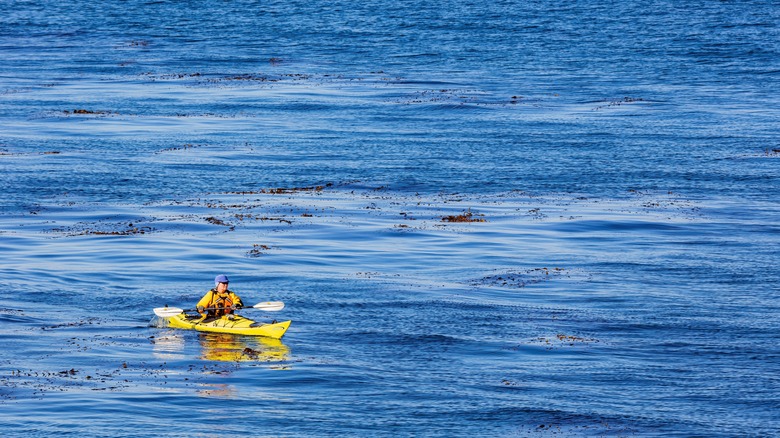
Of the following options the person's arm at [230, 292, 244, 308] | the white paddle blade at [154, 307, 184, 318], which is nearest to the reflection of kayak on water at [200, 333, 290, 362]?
the person's arm at [230, 292, 244, 308]

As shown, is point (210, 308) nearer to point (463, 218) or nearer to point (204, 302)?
point (204, 302)

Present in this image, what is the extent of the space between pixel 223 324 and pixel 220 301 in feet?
2.23

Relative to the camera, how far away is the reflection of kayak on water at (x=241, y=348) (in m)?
35.9

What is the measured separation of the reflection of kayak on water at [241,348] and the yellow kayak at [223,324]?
0.17 metres

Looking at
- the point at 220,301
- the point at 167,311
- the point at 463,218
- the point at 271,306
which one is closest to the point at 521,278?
the point at 463,218

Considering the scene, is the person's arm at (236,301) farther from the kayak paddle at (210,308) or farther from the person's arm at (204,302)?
the person's arm at (204,302)

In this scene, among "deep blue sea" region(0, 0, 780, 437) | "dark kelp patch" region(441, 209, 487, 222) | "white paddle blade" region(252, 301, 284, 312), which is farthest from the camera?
"dark kelp patch" region(441, 209, 487, 222)

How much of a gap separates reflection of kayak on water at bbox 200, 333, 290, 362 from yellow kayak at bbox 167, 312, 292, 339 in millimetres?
166

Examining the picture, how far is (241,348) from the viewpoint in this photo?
122ft

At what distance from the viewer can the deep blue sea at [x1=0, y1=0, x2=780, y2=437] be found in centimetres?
3228

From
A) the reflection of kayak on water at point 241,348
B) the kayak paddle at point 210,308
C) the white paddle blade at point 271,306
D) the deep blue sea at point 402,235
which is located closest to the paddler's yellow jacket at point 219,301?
the kayak paddle at point 210,308

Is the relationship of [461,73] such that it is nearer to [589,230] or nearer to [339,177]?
[339,177]

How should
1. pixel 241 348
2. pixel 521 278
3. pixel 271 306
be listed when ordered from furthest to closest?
1. pixel 521 278
2. pixel 271 306
3. pixel 241 348

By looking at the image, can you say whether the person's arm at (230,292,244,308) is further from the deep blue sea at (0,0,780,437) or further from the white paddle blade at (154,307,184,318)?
the white paddle blade at (154,307,184,318)
